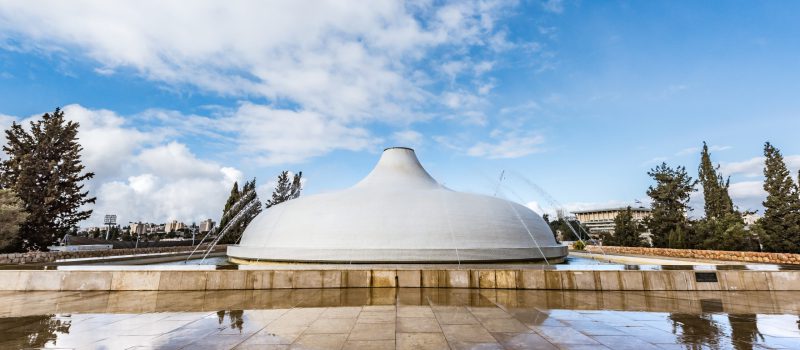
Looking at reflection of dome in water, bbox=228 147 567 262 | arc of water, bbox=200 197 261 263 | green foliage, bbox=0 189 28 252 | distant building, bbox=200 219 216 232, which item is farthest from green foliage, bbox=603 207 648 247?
distant building, bbox=200 219 216 232

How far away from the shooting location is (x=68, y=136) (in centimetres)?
3055

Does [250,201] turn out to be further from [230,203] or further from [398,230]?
[398,230]

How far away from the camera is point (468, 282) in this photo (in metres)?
10.3

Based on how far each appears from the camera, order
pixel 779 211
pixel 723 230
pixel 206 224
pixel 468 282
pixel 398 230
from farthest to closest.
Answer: pixel 206 224 → pixel 723 230 → pixel 779 211 → pixel 398 230 → pixel 468 282

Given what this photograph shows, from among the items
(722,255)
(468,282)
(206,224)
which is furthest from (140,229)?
(722,255)

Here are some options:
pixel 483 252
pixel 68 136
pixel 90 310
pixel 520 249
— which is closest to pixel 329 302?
pixel 90 310

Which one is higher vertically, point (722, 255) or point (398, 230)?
point (398, 230)

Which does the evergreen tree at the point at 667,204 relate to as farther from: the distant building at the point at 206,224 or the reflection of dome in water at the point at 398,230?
the distant building at the point at 206,224

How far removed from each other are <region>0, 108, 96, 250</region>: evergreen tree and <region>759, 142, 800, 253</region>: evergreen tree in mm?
56822

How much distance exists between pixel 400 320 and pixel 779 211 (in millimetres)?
36302

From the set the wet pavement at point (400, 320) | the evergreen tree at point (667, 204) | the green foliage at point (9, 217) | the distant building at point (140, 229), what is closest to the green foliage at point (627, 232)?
the evergreen tree at point (667, 204)

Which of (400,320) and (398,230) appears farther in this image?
(398,230)

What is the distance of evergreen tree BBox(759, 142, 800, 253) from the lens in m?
26.6

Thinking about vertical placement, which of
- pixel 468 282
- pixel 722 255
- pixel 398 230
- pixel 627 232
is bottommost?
pixel 468 282
